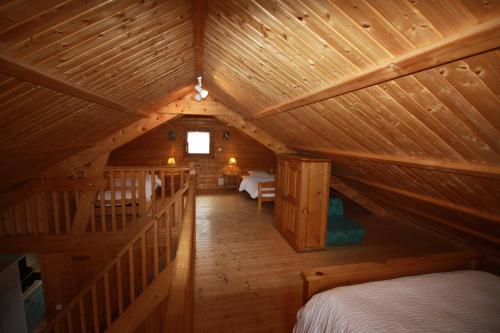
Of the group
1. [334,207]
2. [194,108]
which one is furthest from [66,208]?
[334,207]

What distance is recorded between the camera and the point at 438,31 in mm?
954

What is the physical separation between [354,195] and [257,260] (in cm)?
286

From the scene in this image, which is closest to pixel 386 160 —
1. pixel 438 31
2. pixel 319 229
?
pixel 438 31

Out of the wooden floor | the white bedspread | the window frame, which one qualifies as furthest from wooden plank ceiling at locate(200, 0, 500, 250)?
the window frame

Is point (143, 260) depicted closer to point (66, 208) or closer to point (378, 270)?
point (66, 208)

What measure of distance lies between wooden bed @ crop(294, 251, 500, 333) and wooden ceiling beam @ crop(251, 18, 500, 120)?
4.67 ft

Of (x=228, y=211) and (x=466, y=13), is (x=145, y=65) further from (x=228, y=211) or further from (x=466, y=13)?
(x=228, y=211)

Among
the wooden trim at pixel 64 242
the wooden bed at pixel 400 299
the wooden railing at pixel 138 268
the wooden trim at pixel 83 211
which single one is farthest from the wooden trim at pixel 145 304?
the wooden trim at pixel 83 211

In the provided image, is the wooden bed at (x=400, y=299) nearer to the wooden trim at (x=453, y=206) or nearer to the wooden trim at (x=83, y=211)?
the wooden trim at (x=453, y=206)

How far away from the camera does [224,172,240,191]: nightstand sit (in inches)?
291

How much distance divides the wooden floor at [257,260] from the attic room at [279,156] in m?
0.03

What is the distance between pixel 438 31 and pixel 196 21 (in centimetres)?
156

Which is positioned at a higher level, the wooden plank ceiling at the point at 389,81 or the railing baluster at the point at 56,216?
the wooden plank ceiling at the point at 389,81

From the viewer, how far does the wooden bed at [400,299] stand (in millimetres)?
1306
